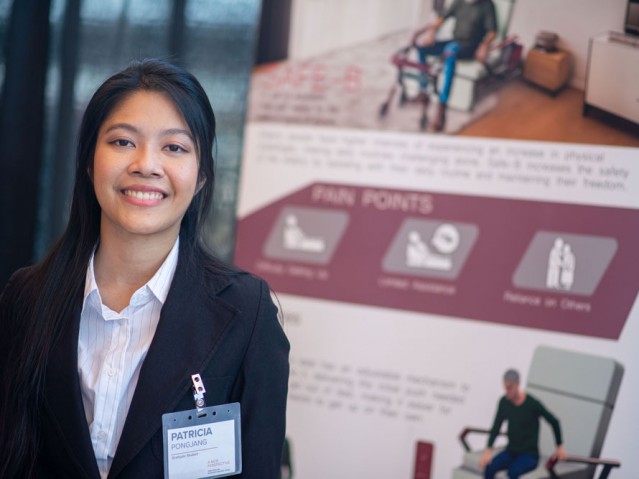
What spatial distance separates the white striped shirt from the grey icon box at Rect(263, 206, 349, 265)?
A: 107 centimetres

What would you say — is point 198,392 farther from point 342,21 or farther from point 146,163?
point 342,21

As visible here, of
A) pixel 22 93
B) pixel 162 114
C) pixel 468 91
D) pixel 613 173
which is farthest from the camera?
pixel 22 93

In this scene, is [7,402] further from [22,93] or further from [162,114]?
[22,93]

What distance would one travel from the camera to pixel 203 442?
1.37 meters

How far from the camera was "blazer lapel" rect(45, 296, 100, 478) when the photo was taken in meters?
1.34

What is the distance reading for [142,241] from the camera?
143 cm

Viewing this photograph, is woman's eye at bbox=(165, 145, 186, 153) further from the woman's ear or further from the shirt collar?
the shirt collar

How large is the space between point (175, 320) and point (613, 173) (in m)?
1.41

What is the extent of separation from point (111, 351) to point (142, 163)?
1.15 ft

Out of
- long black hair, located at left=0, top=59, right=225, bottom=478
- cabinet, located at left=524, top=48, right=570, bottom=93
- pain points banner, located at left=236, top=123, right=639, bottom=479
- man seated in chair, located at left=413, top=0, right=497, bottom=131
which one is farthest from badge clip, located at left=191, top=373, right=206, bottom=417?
cabinet, located at left=524, top=48, right=570, bottom=93

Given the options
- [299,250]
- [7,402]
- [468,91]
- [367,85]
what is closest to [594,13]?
[468,91]

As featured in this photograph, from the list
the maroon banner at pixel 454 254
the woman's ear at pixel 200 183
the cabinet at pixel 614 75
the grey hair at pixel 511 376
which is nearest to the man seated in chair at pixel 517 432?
the grey hair at pixel 511 376

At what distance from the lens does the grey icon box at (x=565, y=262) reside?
219 cm

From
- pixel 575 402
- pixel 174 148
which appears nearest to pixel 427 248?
pixel 575 402
